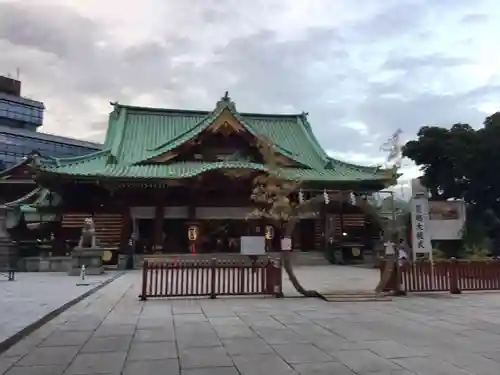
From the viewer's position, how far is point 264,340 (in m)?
7.58

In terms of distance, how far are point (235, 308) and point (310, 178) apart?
17.8 meters

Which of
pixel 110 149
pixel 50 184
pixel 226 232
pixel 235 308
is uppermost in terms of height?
pixel 110 149

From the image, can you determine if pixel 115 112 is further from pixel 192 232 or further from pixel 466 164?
pixel 466 164

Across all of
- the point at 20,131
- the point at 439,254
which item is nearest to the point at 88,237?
the point at 439,254

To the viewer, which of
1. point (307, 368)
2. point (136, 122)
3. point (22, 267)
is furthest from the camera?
point (136, 122)

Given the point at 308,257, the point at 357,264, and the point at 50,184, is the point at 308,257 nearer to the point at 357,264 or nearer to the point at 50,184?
the point at 357,264

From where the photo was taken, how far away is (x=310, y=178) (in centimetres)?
2823

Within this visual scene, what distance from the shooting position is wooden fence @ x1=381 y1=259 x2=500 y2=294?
14.3 m

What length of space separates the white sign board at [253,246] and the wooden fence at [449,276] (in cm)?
1243

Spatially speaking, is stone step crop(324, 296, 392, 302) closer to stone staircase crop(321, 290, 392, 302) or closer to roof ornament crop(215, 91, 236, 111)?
stone staircase crop(321, 290, 392, 302)

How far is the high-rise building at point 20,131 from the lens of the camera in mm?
71312

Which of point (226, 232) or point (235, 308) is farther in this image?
point (226, 232)

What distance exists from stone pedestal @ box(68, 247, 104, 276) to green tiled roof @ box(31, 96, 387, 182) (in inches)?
204

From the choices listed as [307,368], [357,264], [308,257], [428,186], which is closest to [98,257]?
[308,257]
